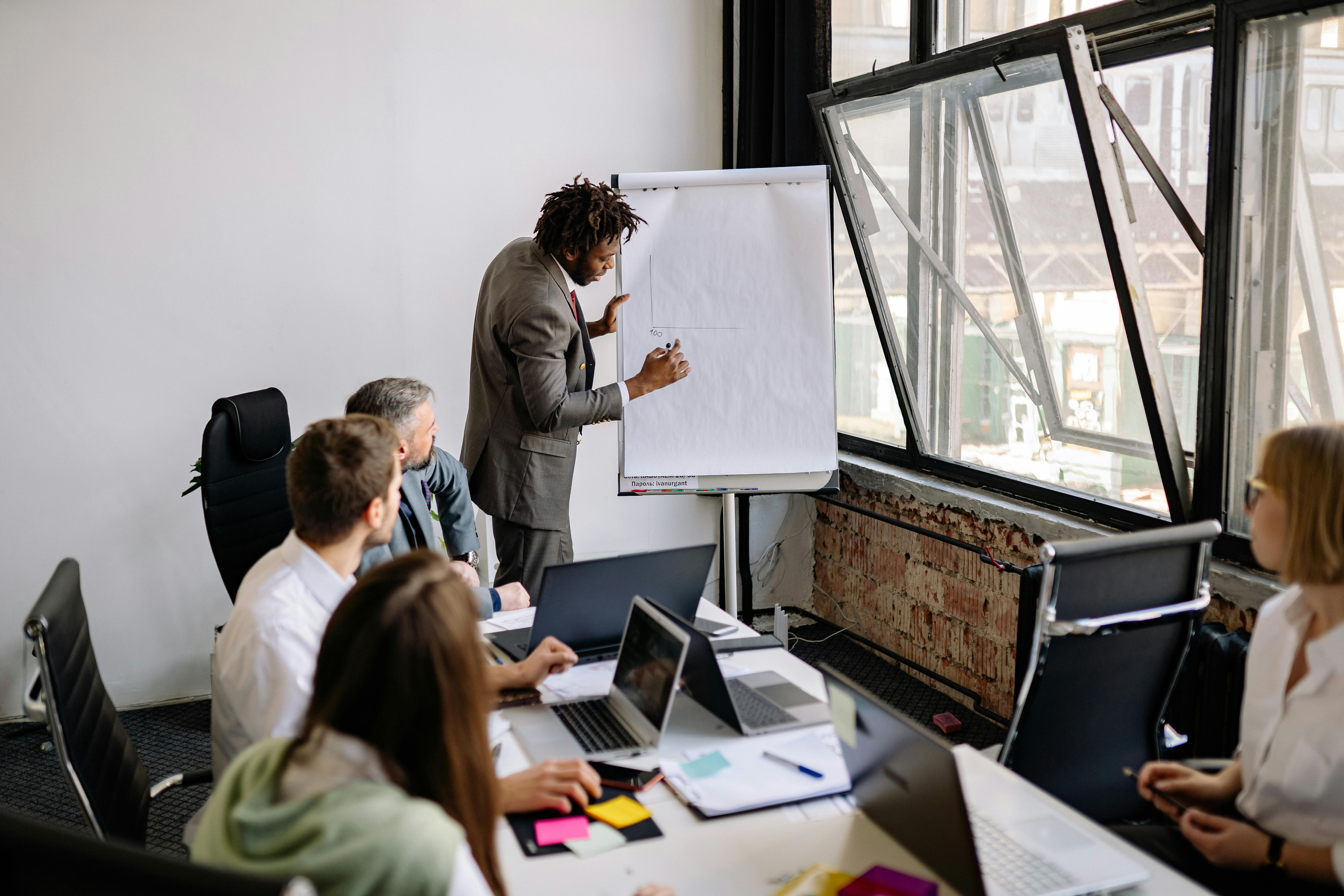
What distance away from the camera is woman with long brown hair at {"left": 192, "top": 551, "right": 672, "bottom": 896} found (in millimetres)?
940

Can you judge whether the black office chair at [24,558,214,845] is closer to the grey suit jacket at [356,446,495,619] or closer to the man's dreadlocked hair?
the grey suit jacket at [356,446,495,619]

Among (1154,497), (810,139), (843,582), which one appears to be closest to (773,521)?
(843,582)

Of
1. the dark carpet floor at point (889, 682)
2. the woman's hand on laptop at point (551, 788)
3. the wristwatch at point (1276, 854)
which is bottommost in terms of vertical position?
the dark carpet floor at point (889, 682)

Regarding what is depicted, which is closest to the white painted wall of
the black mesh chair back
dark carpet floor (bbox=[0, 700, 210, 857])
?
dark carpet floor (bbox=[0, 700, 210, 857])

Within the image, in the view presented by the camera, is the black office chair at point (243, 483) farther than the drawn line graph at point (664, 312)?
No

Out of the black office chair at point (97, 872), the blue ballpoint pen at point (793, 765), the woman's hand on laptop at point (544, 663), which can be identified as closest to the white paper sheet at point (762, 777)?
the blue ballpoint pen at point (793, 765)

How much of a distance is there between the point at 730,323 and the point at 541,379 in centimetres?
70

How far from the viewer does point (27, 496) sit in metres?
3.38

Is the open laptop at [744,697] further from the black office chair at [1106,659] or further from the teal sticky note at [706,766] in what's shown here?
the black office chair at [1106,659]

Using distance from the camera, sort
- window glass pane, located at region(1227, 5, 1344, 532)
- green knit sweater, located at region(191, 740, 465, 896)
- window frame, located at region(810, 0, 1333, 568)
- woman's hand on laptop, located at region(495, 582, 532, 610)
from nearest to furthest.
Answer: green knit sweater, located at region(191, 740, 465, 896) → window glass pane, located at region(1227, 5, 1344, 532) → window frame, located at region(810, 0, 1333, 568) → woman's hand on laptop, located at region(495, 582, 532, 610)

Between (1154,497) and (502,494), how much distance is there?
1754 mm

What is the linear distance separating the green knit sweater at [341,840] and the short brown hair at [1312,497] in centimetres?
118

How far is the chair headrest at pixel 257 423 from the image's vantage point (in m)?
2.72

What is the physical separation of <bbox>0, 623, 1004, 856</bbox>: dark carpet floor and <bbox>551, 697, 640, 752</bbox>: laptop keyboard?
143 centimetres
